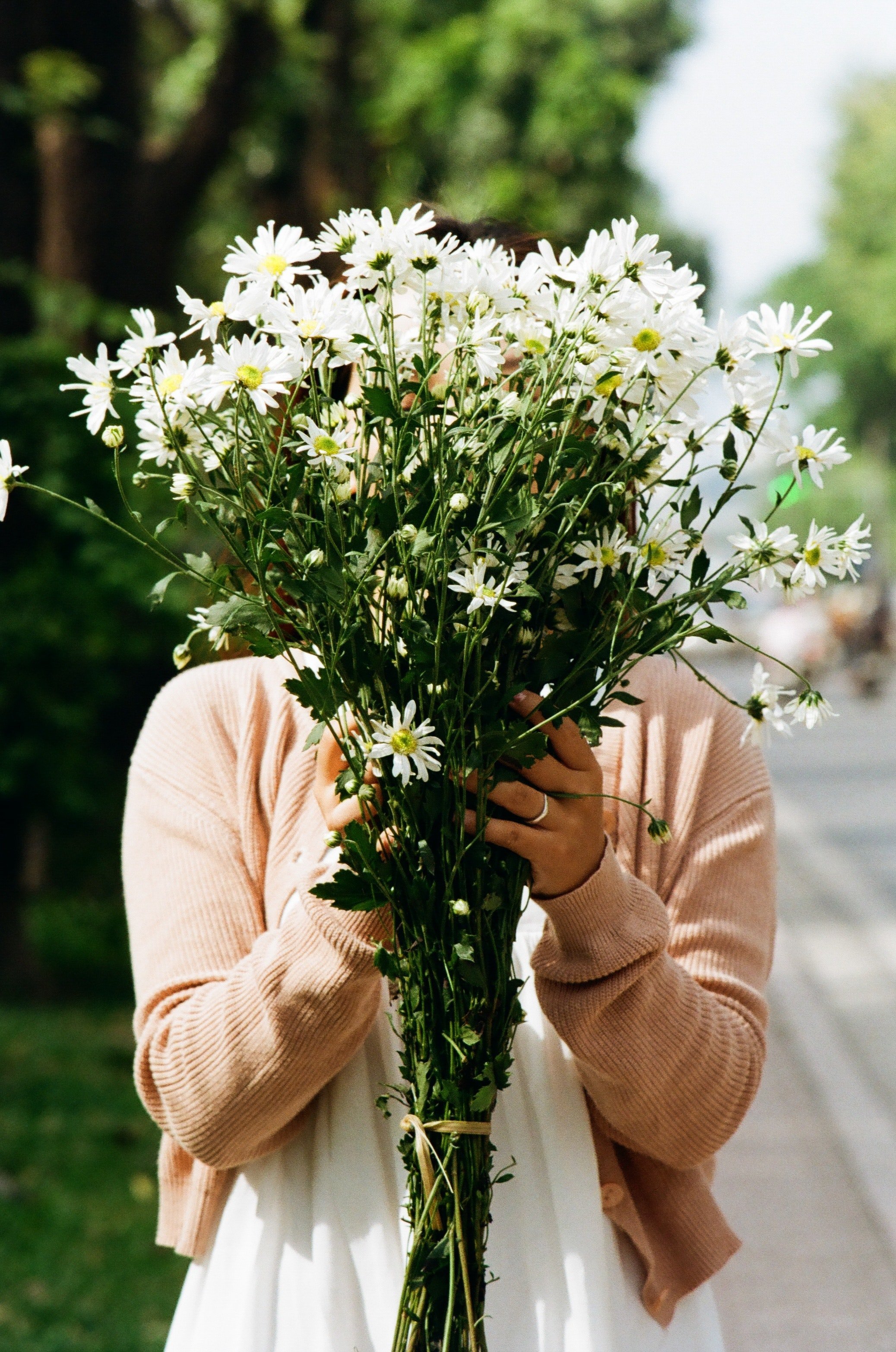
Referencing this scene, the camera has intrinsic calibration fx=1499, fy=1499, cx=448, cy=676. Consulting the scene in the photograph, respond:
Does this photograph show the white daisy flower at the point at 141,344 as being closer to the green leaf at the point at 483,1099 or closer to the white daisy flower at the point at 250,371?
the white daisy flower at the point at 250,371

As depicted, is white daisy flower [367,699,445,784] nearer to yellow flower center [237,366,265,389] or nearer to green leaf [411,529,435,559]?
Result: green leaf [411,529,435,559]

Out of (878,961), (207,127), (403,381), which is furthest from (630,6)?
(403,381)

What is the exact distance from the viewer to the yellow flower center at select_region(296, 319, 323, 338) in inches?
44.3

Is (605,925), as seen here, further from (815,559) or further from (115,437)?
(115,437)

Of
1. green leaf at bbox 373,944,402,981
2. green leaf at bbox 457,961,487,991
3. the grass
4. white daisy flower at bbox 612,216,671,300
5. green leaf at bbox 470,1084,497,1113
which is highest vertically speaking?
white daisy flower at bbox 612,216,671,300

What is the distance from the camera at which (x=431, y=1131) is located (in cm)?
120

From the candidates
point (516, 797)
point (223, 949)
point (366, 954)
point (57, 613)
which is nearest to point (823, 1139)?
point (57, 613)

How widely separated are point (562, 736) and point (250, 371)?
0.38 meters

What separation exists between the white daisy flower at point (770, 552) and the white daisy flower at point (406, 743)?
0.93ft

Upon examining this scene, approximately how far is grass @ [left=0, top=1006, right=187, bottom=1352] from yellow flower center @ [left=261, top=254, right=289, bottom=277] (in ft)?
9.50

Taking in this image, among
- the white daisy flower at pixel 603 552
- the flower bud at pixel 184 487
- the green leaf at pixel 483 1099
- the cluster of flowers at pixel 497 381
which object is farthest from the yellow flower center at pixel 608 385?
the green leaf at pixel 483 1099

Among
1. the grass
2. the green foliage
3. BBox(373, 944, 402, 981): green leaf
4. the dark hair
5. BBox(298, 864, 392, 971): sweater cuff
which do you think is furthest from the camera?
the green foliage

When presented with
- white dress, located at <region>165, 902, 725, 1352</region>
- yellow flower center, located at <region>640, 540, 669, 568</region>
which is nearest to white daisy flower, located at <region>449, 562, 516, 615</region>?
yellow flower center, located at <region>640, 540, 669, 568</region>

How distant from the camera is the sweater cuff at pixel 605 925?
4.17 feet
